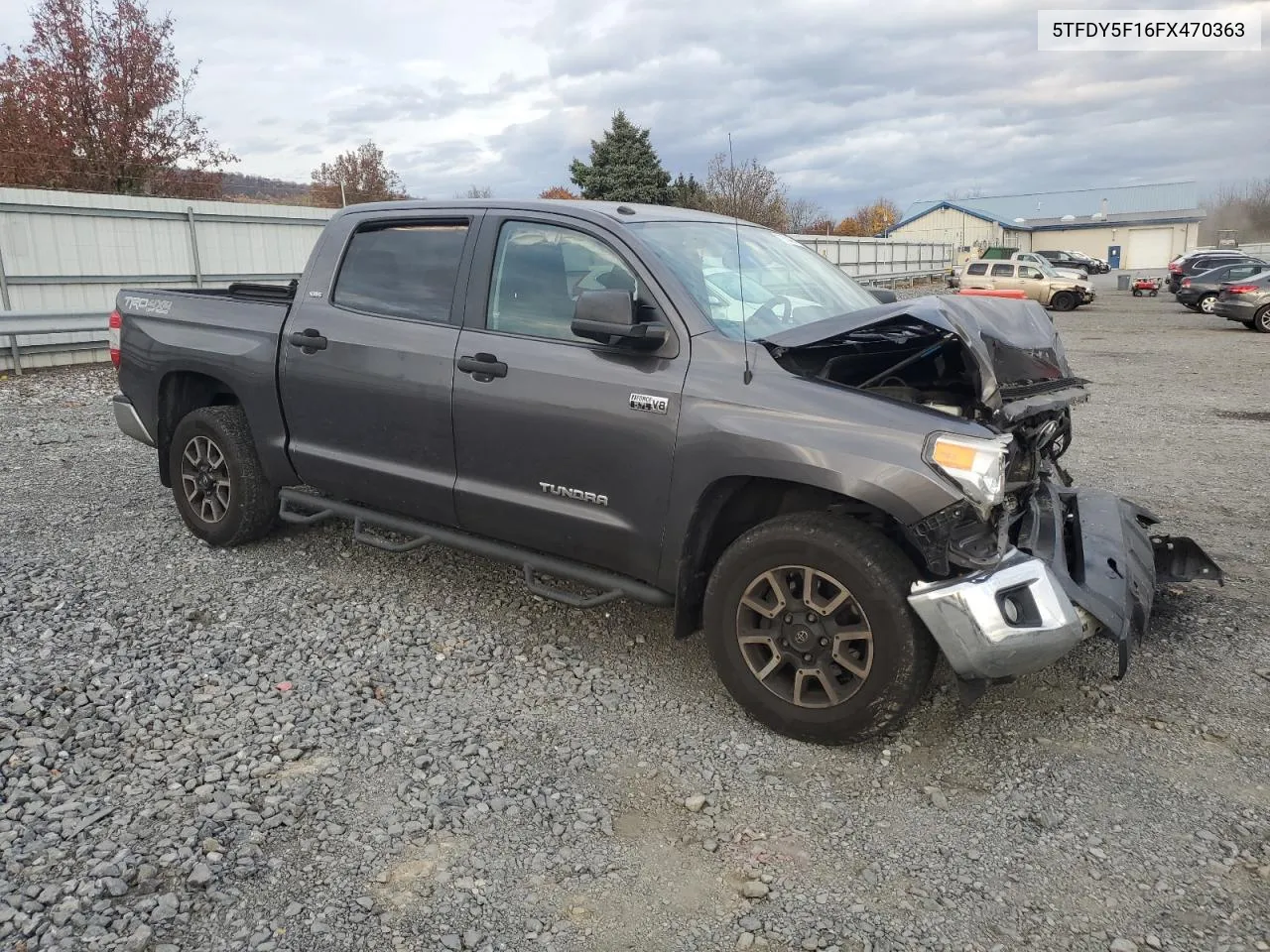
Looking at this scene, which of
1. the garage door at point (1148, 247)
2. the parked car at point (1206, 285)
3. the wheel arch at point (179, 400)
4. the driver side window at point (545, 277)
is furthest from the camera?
the garage door at point (1148, 247)

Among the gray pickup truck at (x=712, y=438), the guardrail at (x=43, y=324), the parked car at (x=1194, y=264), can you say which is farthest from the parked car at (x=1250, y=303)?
the guardrail at (x=43, y=324)

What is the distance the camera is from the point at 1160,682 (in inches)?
150

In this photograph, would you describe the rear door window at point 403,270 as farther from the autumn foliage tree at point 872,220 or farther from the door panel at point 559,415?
the autumn foliage tree at point 872,220

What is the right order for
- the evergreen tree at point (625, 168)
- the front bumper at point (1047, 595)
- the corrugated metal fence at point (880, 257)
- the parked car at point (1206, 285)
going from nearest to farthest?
1. the front bumper at point (1047, 595)
2. the parked car at point (1206, 285)
3. the corrugated metal fence at point (880, 257)
4. the evergreen tree at point (625, 168)

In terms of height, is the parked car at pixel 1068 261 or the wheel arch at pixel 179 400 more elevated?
the parked car at pixel 1068 261

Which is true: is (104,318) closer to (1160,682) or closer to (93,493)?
(93,493)

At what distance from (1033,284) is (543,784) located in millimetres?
31534

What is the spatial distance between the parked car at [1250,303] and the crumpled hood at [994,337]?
19.9 metres

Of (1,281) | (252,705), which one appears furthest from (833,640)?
(1,281)

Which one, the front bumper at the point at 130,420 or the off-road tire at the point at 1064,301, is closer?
the front bumper at the point at 130,420

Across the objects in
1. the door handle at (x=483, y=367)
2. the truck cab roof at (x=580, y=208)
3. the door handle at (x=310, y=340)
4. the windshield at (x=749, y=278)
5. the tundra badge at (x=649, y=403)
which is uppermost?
the truck cab roof at (x=580, y=208)

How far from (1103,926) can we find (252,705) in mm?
3010

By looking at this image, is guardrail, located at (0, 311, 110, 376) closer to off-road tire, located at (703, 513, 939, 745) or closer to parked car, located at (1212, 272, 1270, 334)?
off-road tire, located at (703, 513, 939, 745)

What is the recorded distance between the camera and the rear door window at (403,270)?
4.27 m
